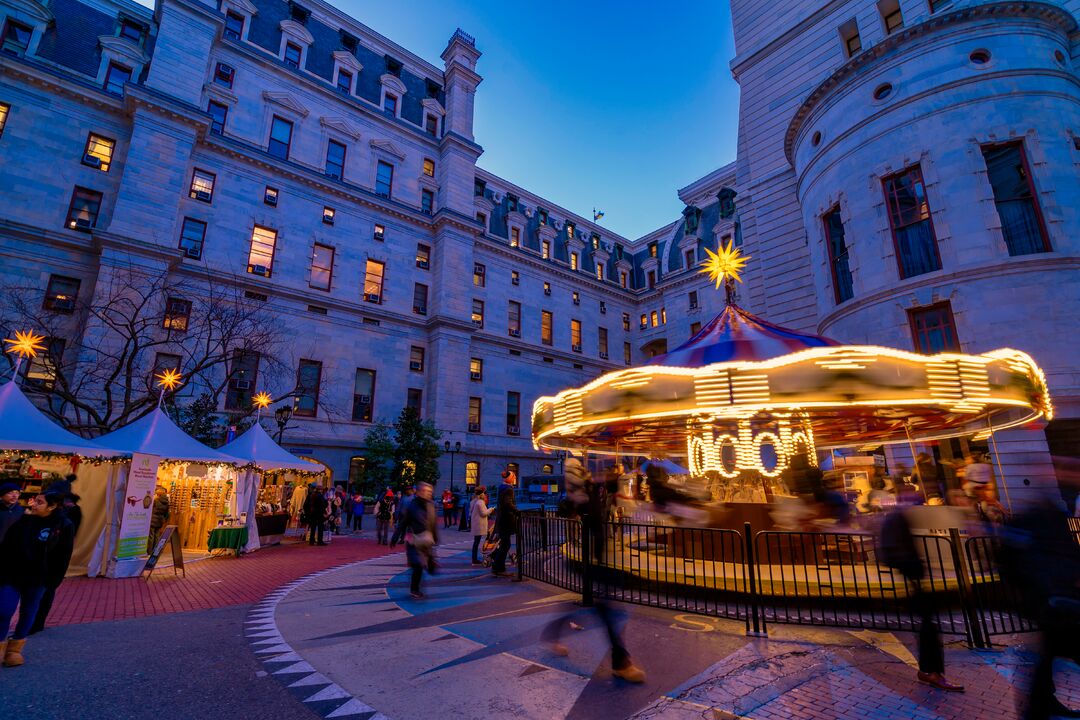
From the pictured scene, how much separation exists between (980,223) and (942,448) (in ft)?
23.0

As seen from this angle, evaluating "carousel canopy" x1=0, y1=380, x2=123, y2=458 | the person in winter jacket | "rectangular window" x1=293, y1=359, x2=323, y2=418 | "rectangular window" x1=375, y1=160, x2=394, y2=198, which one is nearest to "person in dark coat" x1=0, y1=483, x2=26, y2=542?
the person in winter jacket

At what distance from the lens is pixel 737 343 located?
957 cm

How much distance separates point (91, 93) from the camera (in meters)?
23.5

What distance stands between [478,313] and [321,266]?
11690 mm

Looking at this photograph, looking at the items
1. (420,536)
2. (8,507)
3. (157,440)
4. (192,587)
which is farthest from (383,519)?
(8,507)

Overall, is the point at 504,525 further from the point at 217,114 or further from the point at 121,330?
the point at 217,114

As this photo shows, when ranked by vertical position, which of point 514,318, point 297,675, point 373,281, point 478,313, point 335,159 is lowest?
point 297,675

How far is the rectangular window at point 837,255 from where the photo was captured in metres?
17.6

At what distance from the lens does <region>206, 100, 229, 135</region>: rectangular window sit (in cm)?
2684

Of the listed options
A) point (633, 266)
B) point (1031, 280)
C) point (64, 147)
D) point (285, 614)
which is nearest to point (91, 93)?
point (64, 147)

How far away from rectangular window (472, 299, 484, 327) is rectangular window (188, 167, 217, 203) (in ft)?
57.2

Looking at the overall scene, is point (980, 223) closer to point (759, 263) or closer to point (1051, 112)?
point (1051, 112)

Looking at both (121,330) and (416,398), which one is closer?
(121,330)

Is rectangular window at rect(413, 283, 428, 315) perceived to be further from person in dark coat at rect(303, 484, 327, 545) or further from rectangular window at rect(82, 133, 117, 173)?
person in dark coat at rect(303, 484, 327, 545)
